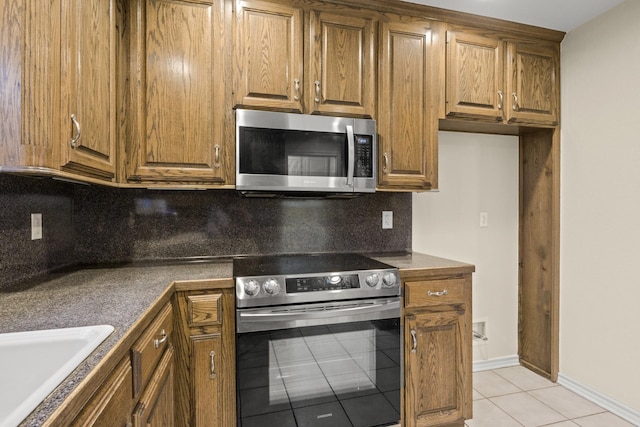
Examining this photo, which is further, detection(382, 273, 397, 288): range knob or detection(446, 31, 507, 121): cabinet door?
detection(446, 31, 507, 121): cabinet door

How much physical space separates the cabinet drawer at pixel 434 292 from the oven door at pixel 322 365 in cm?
10

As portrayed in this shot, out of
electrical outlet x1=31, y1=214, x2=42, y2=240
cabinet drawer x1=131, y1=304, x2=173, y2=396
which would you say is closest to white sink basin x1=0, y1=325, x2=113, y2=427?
cabinet drawer x1=131, y1=304, x2=173, y2=396

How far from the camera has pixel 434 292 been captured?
1.76m

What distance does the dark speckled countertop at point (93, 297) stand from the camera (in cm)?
71

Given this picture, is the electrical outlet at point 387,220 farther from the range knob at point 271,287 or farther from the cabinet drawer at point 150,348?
the cabinet drawer at point 150,348

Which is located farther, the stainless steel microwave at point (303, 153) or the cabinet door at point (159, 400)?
the stainless steel microwave at point (303, 153)

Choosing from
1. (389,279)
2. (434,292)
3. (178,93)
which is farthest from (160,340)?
(434,292)

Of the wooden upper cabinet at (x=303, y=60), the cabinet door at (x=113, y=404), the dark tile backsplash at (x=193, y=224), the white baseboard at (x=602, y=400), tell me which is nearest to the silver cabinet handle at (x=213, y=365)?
the cabinet door at (x=113, y=404)

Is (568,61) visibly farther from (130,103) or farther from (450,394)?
(130,103)

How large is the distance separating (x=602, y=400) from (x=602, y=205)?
1.20 meters

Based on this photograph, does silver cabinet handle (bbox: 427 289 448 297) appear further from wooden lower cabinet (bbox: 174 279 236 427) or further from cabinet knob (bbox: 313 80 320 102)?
cabinet knob (bbox: 313 80 320 102)

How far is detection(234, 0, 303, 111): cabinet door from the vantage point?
176 centimetres

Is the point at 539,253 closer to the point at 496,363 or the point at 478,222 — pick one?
the point at 478,222

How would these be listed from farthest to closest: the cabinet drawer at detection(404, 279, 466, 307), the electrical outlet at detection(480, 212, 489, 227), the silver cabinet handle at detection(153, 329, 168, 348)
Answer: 1. the electrical outlet at detection(480, 212, 489, 227)
2. the cabinet drawer at detection(404, 279, 466, 307)
3. the silver cabinet handle at detection(153, 329, 168, 348)
